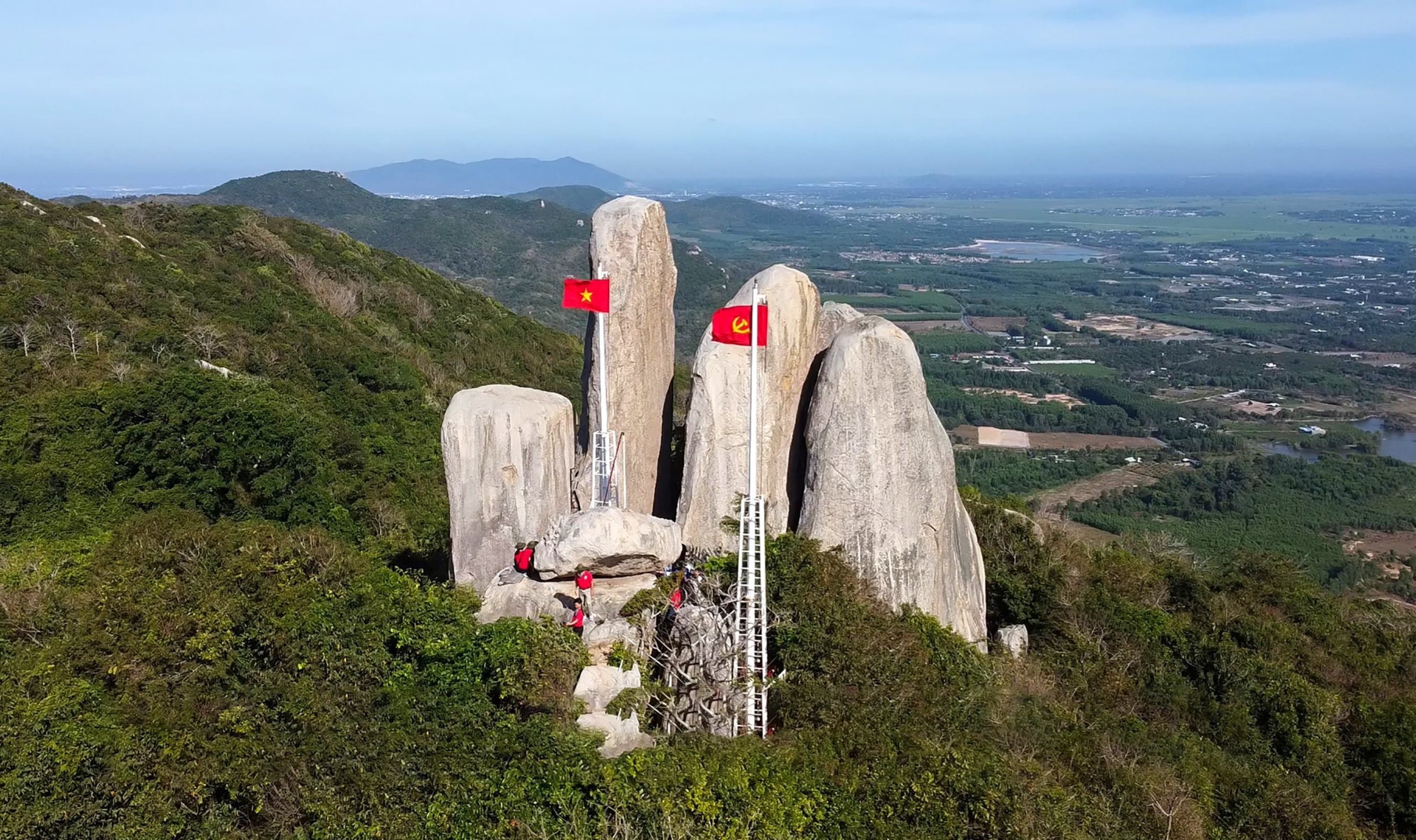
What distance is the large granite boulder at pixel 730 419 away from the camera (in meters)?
14.8

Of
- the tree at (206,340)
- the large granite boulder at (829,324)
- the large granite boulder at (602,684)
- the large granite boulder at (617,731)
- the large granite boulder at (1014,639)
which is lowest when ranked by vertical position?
the large granite boulder at (1014,639)

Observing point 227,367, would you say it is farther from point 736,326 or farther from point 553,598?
point 736,326

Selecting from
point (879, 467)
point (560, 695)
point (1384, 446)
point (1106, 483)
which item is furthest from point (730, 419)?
point (1384, 446)

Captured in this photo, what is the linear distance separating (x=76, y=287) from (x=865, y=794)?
33988mm

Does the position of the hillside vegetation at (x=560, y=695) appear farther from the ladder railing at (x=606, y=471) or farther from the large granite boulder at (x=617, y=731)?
the ladder railing at (x=606, y=471)

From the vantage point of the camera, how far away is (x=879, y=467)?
1423cm

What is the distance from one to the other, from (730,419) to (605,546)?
320 cm

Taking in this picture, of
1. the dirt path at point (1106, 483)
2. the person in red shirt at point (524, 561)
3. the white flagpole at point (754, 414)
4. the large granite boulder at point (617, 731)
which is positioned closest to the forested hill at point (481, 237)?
the dirt path at point (1106, 483)

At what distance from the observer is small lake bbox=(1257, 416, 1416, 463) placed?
6719cm

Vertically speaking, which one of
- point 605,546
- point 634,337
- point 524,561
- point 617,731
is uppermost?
point 634,337

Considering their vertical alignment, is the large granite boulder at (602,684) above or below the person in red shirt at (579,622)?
below

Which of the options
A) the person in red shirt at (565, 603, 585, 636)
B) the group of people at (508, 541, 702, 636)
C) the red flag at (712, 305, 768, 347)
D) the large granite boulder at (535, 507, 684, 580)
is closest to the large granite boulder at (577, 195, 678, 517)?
the group of people at (508, 541, 702, 636)

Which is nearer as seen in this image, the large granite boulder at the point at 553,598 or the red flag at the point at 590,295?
the large granite boulder at the point at 553,598

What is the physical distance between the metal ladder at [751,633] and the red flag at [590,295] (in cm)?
506
